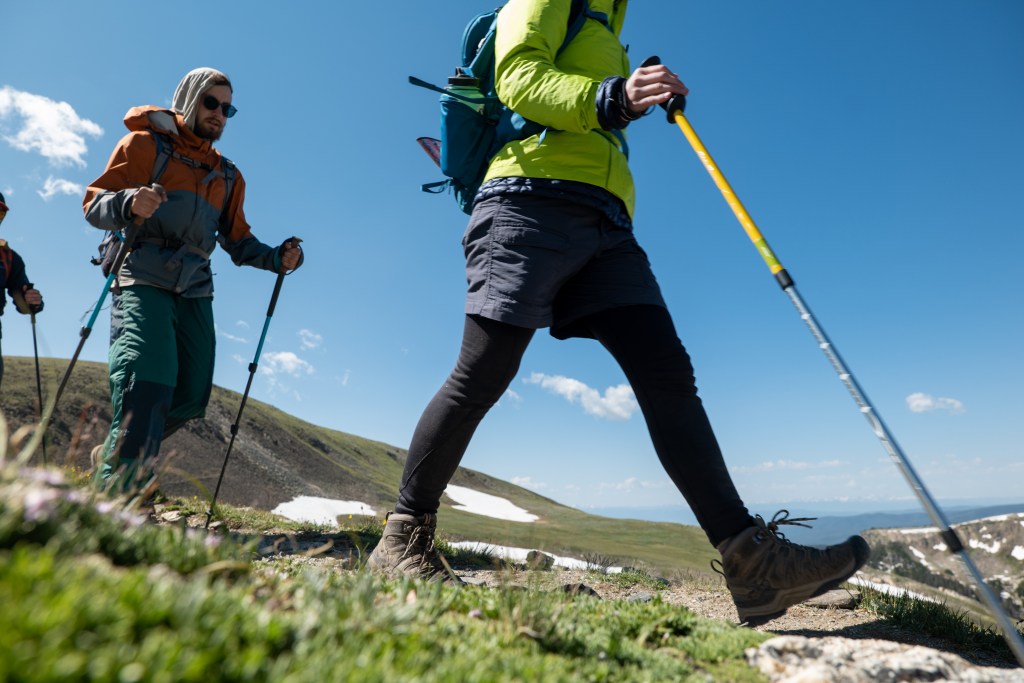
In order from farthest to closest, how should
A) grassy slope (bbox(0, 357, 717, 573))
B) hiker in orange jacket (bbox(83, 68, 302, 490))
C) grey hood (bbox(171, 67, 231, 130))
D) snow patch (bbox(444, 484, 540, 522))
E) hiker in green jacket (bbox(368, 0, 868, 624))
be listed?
snow patch (bbox(444, 484, 540, 522)) < grassy slope (bbox(0, 357, 717, 573)) < grey hood (bbox(171, 67, 231, 130)) < hiker in orange jacket (bbox(83, 68, 302, 490)) < hiker in green jacket (bbox(368, 0, 868, 624))

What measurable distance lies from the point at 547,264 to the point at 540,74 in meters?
1.00

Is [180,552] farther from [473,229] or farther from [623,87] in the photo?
[623,87]

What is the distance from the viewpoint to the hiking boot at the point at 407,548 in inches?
131

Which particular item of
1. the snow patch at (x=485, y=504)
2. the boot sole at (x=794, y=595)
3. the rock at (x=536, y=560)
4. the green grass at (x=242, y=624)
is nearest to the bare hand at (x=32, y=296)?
the rock at (x=536, y=560)

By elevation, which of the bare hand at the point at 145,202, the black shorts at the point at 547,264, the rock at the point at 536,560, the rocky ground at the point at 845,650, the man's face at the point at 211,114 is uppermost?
the man's face at the point at 211,114

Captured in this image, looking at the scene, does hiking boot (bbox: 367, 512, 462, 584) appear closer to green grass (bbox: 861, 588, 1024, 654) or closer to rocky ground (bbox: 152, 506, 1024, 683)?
rocky ground (bbox: 152, 506, 1024, 683)

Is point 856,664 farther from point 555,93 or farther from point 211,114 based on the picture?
point 211,114

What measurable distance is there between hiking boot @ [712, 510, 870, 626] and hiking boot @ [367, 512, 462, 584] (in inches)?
58.2

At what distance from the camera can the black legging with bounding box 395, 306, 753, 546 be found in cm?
314

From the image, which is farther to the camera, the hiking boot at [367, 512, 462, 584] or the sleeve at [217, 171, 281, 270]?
the sleeve at [217, 171, 281, 270]

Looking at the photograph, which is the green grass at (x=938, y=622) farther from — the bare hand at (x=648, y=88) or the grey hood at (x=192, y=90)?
the grey hood at (x=192, y=90)

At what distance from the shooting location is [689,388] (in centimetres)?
333

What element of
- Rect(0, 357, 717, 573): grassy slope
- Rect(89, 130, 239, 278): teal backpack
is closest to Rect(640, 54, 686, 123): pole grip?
Rect(89, 130, 239, 278): teal backpack

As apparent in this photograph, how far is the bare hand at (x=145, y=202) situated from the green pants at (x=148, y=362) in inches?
25.0
